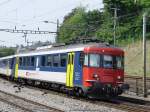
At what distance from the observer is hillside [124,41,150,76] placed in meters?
55.2

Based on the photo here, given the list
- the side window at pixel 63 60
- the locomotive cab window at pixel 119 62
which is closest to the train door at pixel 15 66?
the side window at pixel 63 60

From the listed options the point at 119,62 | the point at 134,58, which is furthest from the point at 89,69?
the point at 134,58

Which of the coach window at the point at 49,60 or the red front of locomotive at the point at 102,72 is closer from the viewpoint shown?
the red front of locomotive at the point at 102,72

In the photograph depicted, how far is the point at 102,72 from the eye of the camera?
2336 centimetres

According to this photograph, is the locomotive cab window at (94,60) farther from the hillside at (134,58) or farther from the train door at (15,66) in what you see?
the hillside at (134,58)

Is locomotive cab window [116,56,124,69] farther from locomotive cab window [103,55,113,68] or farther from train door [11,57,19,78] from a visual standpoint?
train door [11,57,19,78]

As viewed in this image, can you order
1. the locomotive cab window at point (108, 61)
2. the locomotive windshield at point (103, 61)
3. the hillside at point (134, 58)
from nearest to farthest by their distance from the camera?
1. the locomotive windshield at point (103, 61)
2. the locomotive cab window at point (108, 61)
3. the hillside at point (134, 58)

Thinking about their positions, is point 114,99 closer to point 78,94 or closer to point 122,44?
point 78,94

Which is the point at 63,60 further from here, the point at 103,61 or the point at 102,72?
the point at 102,72

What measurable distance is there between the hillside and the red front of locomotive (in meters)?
29.6

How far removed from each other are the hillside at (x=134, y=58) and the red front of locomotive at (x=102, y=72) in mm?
29586

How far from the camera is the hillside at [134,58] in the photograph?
5522cm

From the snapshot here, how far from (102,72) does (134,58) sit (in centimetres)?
3545

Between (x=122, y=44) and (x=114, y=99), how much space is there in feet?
127
